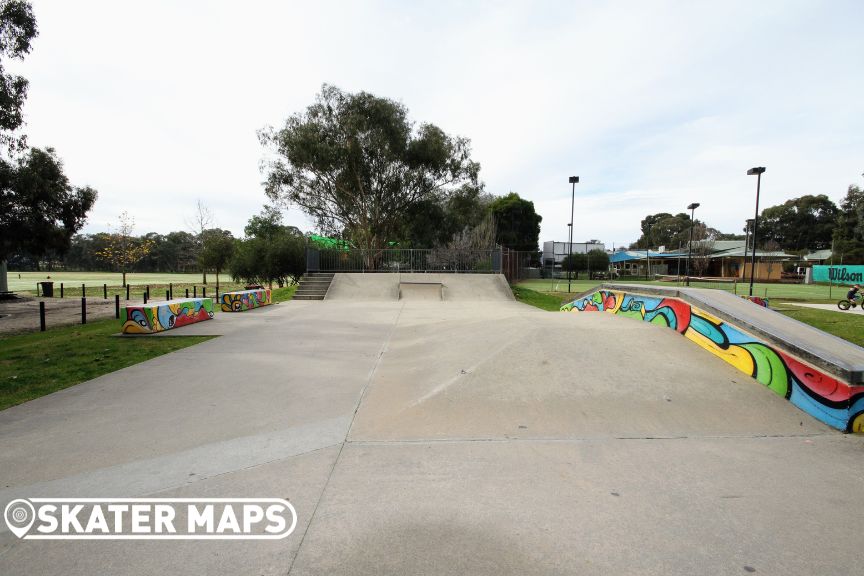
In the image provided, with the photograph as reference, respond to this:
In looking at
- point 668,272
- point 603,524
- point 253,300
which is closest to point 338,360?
point 603,524

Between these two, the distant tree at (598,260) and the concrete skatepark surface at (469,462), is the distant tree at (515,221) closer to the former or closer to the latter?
the distant tree at (598,260)

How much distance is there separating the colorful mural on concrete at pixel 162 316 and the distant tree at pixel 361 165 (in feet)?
45.2

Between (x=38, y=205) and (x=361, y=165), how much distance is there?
1474 cm

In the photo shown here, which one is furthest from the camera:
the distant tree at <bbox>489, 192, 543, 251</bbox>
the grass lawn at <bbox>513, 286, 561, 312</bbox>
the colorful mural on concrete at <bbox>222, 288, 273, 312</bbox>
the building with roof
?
the distant tree at <bbox>489, 192, 543, 251</bbox>

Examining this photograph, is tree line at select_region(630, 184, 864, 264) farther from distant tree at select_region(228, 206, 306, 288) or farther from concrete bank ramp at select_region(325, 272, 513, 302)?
distant tree at select_region(228, 206, 306, 288)

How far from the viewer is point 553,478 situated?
3021 millimetres

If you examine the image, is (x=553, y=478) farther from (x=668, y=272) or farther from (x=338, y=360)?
(x=668, y=272)

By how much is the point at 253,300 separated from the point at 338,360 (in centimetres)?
964

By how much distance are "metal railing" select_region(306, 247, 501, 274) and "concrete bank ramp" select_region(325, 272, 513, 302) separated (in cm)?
225

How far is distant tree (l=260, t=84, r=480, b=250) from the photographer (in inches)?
908

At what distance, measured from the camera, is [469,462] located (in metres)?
3.28

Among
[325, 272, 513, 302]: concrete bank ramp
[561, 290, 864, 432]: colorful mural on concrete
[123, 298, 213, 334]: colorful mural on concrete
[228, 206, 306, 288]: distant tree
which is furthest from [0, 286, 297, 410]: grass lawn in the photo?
[228, 206, 306, 288]: distant tree

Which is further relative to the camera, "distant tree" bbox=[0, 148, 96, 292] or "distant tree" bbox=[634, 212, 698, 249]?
"distant tree" bbox=[634, 212, 698, 249]

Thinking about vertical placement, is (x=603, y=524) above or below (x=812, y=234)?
below
